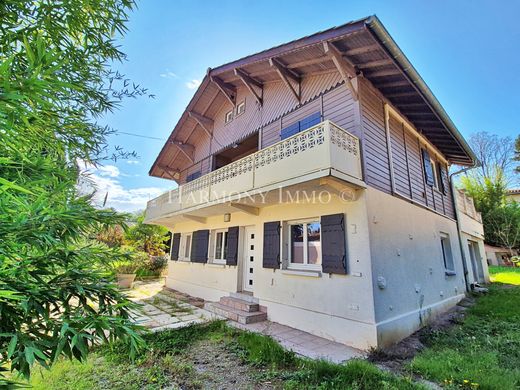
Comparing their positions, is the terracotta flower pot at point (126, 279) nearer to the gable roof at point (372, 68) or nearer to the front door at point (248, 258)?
the front door at point (248, 258)

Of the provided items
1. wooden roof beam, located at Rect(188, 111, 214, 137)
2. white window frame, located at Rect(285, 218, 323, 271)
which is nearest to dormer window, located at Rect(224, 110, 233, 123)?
wooden roof beam, located at Rect(188, 111, 214, 137)

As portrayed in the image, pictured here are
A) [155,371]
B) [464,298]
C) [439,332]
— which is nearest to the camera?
[155,371]

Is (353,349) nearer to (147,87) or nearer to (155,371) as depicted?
(155,371)

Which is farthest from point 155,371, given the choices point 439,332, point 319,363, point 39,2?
point 439,332

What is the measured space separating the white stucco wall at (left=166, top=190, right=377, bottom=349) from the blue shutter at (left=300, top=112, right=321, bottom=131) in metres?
2.35

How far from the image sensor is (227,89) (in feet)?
34.9

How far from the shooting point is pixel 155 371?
3.93m

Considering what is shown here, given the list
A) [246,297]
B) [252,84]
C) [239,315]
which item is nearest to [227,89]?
[252,84]

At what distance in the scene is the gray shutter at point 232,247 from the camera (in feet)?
28.7

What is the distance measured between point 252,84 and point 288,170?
5.07 metres

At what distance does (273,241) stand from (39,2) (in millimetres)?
6416

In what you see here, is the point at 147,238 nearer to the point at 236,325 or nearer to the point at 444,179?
the point at 236,325

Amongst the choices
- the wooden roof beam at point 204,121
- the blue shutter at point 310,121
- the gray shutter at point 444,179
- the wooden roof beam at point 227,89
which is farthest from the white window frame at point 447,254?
the wooden roof beam at point 204,121

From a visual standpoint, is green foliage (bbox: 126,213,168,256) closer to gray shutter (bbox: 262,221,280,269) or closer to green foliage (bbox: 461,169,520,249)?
gray shutter (bbox: 262,221,280,269)
